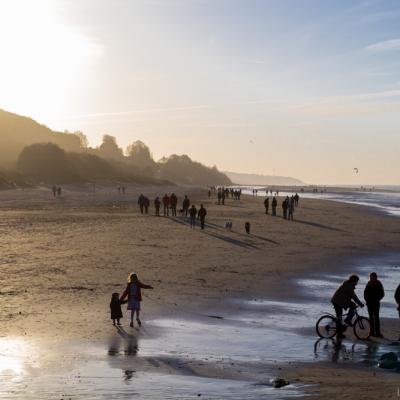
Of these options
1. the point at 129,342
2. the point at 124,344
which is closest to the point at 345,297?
the point at 129,342

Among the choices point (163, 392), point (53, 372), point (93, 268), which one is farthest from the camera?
point (93, 268)

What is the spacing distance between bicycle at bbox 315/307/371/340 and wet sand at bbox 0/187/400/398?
3.40 ft

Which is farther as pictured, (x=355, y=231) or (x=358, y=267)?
(x=355, y=231)

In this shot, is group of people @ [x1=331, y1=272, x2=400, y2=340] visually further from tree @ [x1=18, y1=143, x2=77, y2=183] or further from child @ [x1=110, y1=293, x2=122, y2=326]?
tree @ [x1=18, y1=143, x2=77, y2=183]

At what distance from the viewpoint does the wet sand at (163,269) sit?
45.5 ft

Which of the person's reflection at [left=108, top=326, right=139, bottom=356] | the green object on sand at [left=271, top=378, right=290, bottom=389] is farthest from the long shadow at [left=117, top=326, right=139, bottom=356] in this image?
the green object on sand at [left=271, top=378, right=290, bottom=389]

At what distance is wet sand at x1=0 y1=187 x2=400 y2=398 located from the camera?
13.9 meters

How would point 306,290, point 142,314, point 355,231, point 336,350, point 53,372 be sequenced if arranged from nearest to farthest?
point 53,372 → point 336,350 → point 142,314 → point 306,290 → point 355,231

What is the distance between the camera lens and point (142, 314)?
17000 mm

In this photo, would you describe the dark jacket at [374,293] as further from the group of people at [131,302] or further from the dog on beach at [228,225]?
the dog on beach at [228,225]

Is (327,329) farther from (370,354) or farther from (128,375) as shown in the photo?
(128,375)

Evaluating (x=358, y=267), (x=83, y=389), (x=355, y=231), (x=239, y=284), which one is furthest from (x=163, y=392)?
(x=355, y=231)

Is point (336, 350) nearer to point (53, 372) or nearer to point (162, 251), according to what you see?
point (53, 372)

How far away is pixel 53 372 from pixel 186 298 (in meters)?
8.17
